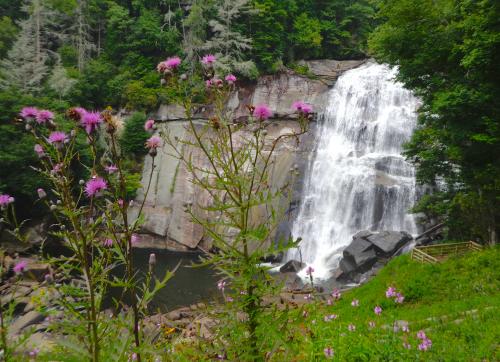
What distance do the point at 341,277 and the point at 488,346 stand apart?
35.3 ft

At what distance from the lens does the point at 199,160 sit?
22219mm

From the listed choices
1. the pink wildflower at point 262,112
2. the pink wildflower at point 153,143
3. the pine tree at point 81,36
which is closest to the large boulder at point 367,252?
the pink wildflower at point 262,112

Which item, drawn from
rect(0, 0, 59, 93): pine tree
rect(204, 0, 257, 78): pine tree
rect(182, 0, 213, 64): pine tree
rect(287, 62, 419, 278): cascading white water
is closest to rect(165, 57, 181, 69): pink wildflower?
rect(287, 62, 419, 278): cascading white water

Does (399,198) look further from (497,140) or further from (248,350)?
(248,350)

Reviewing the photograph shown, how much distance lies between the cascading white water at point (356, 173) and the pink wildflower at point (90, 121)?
48.3 feet

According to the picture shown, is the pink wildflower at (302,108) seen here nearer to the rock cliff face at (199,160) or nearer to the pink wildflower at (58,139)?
the pink wildflower at (58,139)

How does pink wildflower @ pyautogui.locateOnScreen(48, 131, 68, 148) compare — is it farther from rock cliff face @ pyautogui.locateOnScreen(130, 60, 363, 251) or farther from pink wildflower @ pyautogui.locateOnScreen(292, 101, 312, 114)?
rock cliff face @ pyautogui.locateOnScreen(130, 60, 363, 251)

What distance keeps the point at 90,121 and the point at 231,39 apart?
25.8 meters

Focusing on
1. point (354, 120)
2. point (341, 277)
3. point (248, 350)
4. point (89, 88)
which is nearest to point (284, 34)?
point (354, 120)

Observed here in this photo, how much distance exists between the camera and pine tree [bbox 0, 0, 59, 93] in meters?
21.7

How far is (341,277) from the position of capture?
1486cm

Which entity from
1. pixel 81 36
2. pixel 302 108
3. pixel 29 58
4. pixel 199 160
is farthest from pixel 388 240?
pixel 81 36

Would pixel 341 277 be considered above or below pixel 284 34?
below

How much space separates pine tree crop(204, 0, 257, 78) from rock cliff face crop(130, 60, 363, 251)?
5.68 ft
